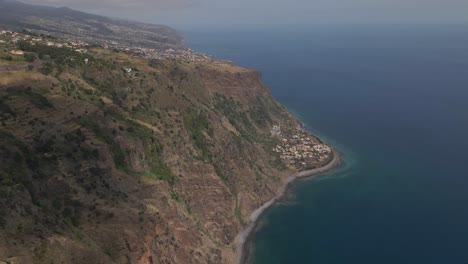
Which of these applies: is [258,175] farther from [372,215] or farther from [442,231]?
[442,231]

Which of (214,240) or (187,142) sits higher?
(187,142)

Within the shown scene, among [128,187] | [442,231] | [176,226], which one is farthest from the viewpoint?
[442,231]

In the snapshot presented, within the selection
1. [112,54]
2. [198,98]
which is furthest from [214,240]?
[112,54]

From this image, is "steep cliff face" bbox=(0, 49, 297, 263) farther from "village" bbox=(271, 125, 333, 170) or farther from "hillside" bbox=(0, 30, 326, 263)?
"village" bbox=(271, 125, 333, 170)

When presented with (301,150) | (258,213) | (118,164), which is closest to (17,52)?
(118,164)

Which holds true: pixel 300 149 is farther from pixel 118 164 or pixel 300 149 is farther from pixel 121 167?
pixel 118 164

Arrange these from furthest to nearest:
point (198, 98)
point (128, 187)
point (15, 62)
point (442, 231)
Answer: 1. point (198, 98)
2. point (442, 231)
3. point (15, 62)
4. point (128, 187)

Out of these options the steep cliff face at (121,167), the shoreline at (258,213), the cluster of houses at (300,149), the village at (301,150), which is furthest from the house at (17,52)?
the cluster of houses at (300,149)
